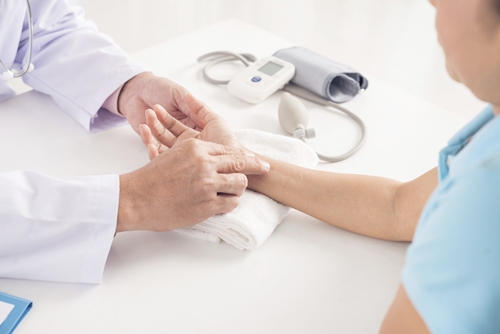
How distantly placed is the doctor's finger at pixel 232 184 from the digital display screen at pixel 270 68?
417 millimetres

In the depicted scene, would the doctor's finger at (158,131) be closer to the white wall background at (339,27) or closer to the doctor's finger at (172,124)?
the doctor's finger at (172,124)

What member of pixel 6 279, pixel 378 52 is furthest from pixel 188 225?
pixel 378 52

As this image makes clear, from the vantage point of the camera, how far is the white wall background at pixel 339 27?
91.7 inches

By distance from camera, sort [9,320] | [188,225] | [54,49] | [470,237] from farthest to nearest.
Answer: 1. [54,49]
2. [188,225]
3. [9,320]
4. [470,237]

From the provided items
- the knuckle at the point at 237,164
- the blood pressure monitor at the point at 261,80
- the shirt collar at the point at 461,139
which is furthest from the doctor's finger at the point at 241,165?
the shirt collar at the point at 461,139

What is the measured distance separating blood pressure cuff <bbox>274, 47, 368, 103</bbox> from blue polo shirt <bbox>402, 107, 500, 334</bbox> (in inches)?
29.2

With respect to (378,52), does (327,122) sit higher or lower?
higher

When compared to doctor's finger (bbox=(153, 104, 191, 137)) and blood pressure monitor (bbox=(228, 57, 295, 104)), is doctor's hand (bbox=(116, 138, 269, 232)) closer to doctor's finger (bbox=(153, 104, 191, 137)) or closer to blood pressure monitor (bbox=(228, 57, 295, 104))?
doctor's finger (bbox=(153, 104, 191, 137))

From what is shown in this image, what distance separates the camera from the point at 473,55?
407mm

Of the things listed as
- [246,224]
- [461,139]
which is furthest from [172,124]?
[461,139]

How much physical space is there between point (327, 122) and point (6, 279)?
689 mm

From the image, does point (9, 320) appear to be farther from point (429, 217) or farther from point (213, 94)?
point (213, 94)

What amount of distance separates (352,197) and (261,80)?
43 cm

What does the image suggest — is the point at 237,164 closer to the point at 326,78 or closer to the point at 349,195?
the point at 349,195
